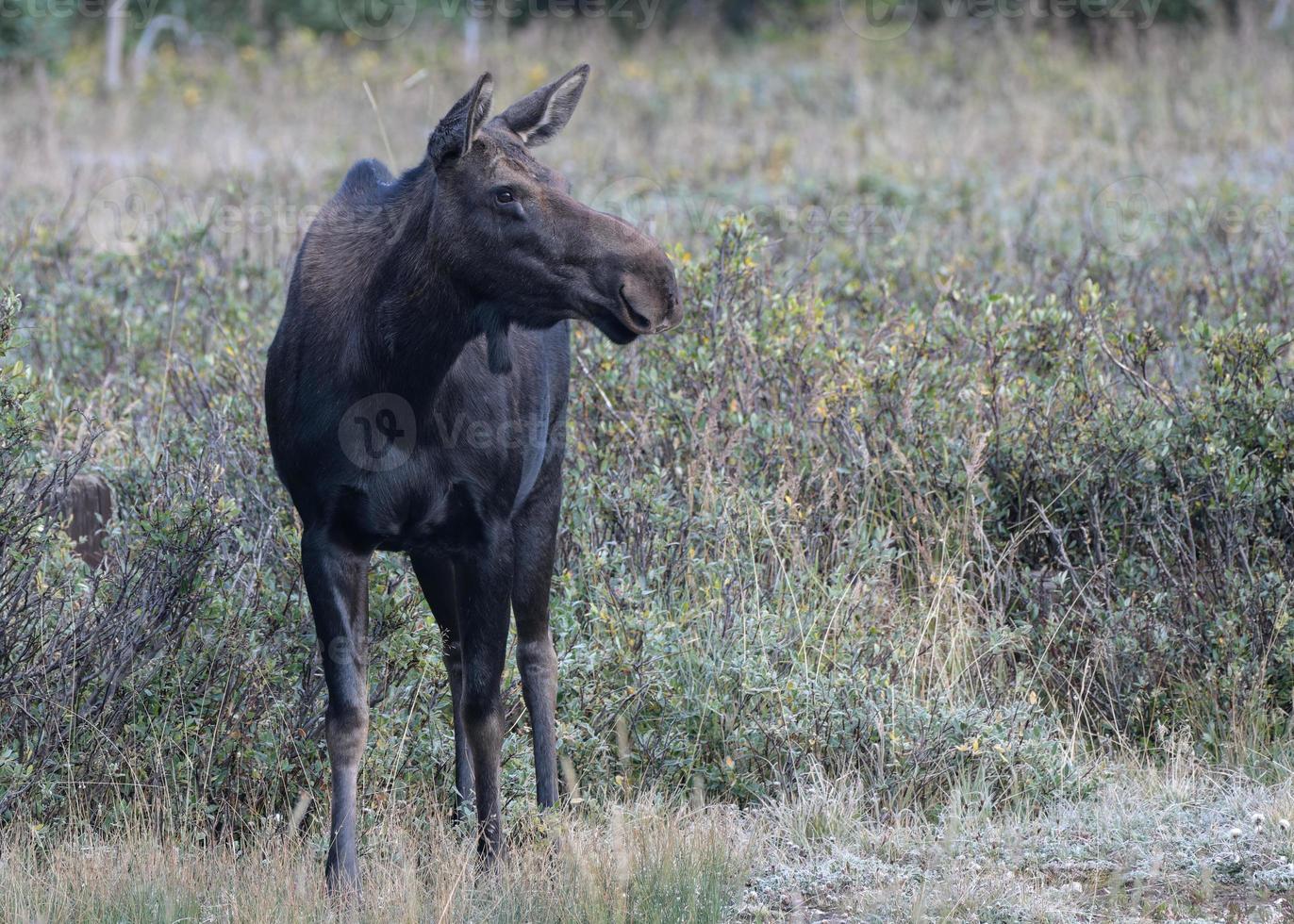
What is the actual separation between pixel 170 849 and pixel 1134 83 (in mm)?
17472

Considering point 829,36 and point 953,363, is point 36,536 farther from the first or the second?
point 829,36

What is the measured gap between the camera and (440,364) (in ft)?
12.8

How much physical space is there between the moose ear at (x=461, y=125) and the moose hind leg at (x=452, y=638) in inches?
48.7

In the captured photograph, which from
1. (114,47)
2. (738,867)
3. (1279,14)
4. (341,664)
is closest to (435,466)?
(341,664)

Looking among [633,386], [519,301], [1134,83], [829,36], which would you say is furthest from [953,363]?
[829,36]

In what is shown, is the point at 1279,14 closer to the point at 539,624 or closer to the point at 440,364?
the point at 539,624

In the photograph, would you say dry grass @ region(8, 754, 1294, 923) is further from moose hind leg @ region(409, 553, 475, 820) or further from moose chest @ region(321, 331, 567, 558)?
moose chest @ region(321, 331, 567, 558)

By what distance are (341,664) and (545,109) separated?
5.21ft

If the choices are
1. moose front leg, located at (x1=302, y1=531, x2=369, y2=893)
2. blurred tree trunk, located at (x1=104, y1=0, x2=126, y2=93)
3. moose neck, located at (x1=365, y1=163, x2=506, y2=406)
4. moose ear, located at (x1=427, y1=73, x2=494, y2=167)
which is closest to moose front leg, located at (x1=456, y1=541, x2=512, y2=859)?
moose front leg, located at (x1=302, y1=531, x2=369, y2=893)

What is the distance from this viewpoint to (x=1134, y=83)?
61.4 ft

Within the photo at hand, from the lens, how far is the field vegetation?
3.90 m

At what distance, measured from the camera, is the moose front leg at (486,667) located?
13.1 ft

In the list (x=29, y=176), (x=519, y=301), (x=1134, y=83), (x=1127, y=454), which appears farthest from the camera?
(x=1134, y=83)

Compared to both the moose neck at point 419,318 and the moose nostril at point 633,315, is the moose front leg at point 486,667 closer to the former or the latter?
the moose neck at point 419,318
